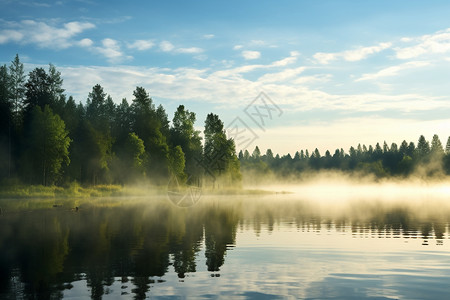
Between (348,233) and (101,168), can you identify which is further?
(101,168)

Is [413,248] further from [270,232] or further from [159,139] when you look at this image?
[159,139]

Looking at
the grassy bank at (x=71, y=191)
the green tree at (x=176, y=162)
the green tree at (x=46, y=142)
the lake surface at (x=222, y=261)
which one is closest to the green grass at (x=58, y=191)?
the grassy bank at (x=71, y=191)

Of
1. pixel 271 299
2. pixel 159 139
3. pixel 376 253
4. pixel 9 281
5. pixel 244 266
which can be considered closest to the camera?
pixel 271 299

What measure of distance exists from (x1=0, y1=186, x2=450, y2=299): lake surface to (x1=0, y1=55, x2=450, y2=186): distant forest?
5572 centimetres

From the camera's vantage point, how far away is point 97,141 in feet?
338

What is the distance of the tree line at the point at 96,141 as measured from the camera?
8944 centimetres

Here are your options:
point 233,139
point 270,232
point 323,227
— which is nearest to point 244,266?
point 270,232

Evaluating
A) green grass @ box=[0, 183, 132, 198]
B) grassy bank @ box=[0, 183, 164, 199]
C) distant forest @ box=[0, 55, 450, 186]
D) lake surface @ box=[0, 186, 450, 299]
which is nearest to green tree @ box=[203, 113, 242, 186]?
distant forest @ box=[0, 55, 450, 186]

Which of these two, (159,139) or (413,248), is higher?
(159,139)

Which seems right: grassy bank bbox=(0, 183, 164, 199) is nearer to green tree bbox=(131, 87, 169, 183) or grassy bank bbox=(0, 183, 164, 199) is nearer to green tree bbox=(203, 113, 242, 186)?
green tree bbox=(131, 87, 169, 183)

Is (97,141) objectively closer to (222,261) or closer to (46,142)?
(46,142)

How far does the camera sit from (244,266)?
20.7m

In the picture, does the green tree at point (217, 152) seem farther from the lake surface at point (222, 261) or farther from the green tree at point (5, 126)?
the lake surface at point (222, 261)

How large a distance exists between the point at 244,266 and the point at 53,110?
88.3m
